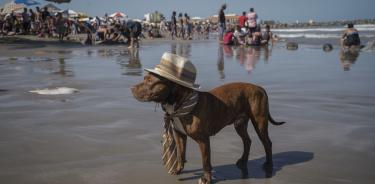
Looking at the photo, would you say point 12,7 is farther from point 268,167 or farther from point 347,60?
point 268,167

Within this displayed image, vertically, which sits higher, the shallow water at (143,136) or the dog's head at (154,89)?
the dog's head at (154,89)

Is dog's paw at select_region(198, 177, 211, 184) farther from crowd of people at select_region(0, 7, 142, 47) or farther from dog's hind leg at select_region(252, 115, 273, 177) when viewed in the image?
crowd of people at select_region(0, 7, 142, 47)

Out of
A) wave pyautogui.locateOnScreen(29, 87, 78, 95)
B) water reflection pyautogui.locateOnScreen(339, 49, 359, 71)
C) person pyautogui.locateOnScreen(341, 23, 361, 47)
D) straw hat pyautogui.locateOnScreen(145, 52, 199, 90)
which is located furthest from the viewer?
person pyautogui.locateOnScreen(341, 23, 361, 47)

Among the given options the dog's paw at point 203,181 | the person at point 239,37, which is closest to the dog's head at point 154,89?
the dog's paw at point 203,181

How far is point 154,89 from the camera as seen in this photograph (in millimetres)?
3633

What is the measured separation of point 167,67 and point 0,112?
163 inches

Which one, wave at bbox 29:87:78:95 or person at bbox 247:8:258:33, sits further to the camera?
person at bbox 247:8:258:33

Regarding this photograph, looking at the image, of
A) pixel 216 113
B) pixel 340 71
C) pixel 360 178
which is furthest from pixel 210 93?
pixel 340 71

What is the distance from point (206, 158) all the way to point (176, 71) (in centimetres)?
84

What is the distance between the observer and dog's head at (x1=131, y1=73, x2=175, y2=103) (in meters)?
3.63

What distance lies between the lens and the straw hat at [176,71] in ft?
11.9

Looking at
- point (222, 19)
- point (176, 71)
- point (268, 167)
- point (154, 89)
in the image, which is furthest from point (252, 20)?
point (154, 89)

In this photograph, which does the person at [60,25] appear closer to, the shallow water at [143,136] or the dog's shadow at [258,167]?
the shallow water at [143,136]

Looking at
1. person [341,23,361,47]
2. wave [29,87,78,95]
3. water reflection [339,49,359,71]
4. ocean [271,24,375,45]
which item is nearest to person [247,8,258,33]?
person [341,23,361,47]
